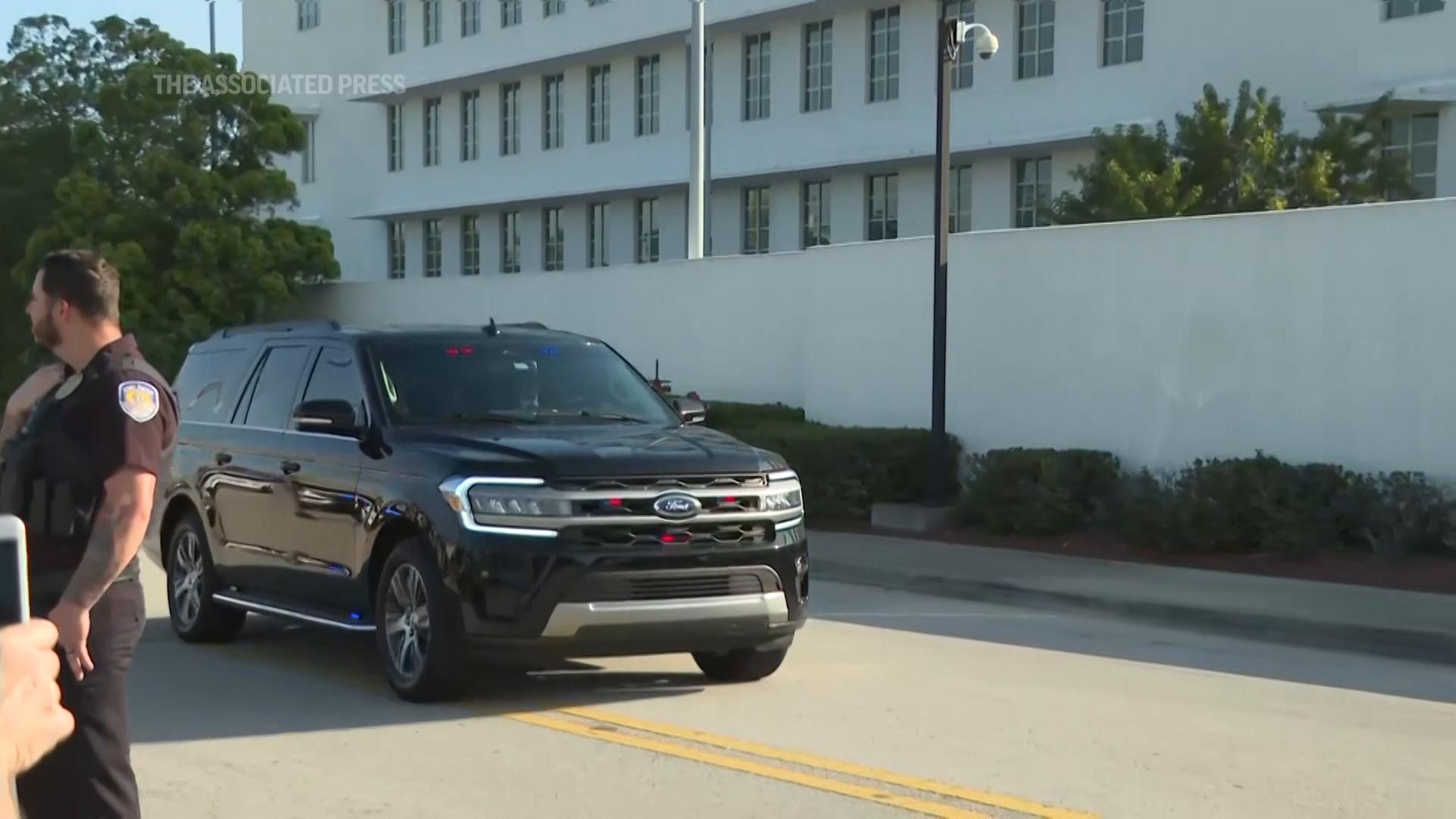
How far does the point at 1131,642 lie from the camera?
11.9m

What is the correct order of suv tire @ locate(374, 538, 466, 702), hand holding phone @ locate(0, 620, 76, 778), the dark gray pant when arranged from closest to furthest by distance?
1. hand holding phone @ locate(0, 620, 76, 778)
2. the dark gray pant
3. suv tire @ locate(374, 538, 466, 702)

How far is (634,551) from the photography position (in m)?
8.64

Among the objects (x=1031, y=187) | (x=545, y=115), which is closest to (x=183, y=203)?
(x=545, y=115)

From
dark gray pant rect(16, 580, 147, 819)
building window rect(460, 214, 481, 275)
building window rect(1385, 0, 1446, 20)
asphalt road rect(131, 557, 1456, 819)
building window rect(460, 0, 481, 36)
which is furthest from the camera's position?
building window rect(460, 214, 481, 275)

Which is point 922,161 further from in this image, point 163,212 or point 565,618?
point 565,618

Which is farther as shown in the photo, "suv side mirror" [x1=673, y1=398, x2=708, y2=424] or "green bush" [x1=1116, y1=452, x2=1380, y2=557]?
"green bush" [x1=1116, y1=452, x2=1380, y2=557]

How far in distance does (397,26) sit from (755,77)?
1382 centimetres

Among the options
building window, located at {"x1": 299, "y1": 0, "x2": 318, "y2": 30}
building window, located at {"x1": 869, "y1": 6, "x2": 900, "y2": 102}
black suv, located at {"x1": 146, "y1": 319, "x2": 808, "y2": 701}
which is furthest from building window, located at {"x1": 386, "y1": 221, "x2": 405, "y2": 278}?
black suv, located at {"x1": 146, "y1": 319, "x2": 808, "y2": 701}

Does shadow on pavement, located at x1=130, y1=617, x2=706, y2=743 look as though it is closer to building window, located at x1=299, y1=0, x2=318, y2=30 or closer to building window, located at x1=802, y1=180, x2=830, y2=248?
building window, located at x1=802, y1=180, x2=830, y2=248

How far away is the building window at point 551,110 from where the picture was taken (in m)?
41.0

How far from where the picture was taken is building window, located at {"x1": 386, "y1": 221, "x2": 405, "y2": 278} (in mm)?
47312

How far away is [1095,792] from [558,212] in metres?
35.4

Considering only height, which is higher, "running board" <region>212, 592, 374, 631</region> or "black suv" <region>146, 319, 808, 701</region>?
"black suv" <region>146, 319, 808, 701</region>

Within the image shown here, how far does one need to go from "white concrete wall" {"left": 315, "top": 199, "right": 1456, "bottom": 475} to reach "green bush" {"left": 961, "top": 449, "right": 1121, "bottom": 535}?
79 centimetres
